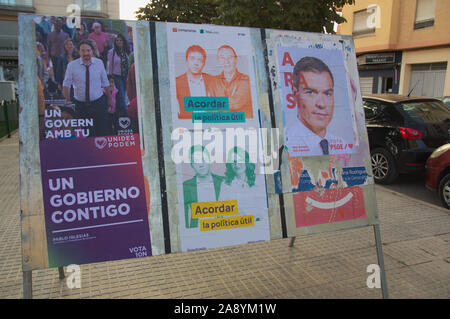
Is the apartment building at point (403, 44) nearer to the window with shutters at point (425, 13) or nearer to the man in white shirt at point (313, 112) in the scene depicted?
the window with shutters at point (425, 13)

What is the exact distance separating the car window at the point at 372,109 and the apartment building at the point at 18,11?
56.4 ft

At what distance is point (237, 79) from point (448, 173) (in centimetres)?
457

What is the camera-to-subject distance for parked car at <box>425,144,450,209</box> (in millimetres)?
5664

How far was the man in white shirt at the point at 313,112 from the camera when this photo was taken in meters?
2.77

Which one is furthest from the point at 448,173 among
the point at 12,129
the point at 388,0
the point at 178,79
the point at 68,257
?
the point at 388,0

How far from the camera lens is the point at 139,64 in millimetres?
2357

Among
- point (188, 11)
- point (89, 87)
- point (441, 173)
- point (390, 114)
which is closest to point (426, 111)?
point (390, 114)

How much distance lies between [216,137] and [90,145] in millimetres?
805

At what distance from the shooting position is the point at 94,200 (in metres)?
2.26

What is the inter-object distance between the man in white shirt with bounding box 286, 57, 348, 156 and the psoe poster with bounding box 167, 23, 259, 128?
36 centimetres

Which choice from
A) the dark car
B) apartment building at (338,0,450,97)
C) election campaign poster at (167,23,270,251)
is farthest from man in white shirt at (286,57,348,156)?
apartment building at (338,0,450,97)

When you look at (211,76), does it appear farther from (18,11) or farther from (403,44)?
(18,11)

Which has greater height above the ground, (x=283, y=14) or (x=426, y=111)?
(x=283, y=14)
